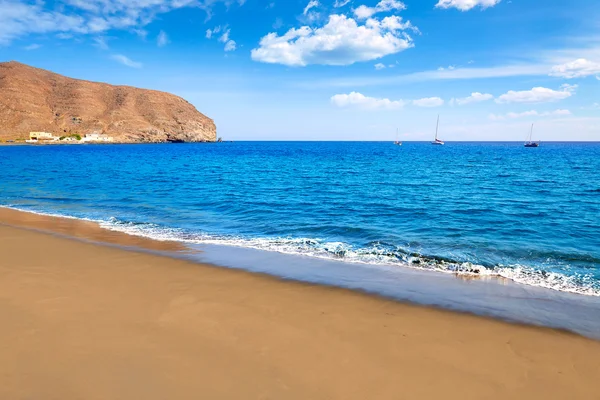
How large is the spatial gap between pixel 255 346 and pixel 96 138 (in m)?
171

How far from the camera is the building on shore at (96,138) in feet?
482

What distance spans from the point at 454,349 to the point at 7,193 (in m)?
31.9

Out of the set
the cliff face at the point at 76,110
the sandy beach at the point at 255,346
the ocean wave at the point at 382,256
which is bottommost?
the ocean wave at the point at 382,256

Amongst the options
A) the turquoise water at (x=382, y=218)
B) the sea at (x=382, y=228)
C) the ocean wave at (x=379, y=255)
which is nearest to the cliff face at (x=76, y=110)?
the turquoise water at (x=382, y=218)

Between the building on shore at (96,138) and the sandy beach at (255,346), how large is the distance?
16310cm

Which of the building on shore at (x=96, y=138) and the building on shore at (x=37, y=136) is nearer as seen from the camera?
the building on shore at (x=37, y=136)

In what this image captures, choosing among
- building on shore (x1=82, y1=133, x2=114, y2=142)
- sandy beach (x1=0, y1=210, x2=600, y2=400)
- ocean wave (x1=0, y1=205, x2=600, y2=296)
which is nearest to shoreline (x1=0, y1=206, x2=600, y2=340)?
ocean wave (x1=0, y1=205, x2=600, y2=296)

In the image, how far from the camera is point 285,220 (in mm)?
16844

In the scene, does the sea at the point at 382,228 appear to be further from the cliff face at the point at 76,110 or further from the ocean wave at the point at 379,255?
the cliff face at the point at 76,110

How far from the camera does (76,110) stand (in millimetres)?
159625

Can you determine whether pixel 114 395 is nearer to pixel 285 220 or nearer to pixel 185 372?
pixel 185 372

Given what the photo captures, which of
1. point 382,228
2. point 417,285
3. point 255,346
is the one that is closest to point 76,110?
point 382,228

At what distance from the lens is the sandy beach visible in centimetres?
466

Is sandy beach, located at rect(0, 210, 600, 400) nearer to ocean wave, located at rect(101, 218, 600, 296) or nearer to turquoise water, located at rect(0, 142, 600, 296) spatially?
A: ocean wave, located at rect(101, 218, 600, 296)
